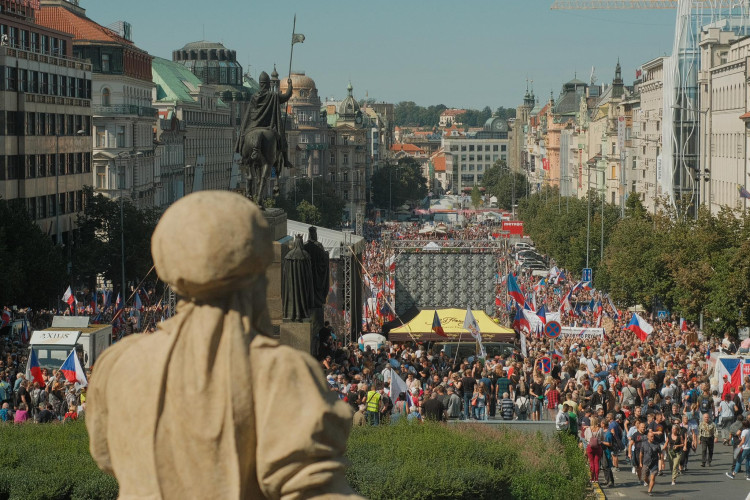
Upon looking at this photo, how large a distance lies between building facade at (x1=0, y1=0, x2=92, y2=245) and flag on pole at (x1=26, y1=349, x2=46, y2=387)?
109 feet

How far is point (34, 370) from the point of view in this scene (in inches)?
1123

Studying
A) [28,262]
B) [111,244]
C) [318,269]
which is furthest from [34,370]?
[111,244]

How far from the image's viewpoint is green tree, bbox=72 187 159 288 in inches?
2470

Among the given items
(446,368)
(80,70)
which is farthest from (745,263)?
(80,70)

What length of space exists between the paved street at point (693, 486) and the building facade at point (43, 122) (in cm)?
4270

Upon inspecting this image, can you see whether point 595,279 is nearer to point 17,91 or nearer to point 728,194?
point 728,194

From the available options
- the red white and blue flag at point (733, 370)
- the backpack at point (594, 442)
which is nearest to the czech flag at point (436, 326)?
the red white and blue flag at point (733, 370)

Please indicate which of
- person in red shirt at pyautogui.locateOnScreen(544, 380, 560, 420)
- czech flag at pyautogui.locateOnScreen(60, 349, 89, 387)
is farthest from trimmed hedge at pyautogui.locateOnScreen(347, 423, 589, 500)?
czech flag at pyautogui.locateOnScreen(60, 349, 89, 387)

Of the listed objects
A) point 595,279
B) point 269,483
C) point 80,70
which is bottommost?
point 595,279

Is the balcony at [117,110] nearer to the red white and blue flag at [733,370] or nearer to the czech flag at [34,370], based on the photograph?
the czech flag at [34,370]

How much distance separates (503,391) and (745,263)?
17887mm

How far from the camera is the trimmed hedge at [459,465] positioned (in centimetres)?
1476

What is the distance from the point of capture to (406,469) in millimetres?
14891

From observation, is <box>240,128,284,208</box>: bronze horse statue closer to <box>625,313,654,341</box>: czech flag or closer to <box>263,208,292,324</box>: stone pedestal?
<box>263,208,292,324</box>: stone pedestal
